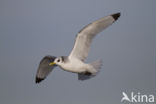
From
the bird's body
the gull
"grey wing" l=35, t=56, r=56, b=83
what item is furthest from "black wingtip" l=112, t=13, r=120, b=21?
"grey wing" l=35, t=56, r=56, b=83

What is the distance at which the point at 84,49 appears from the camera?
7.12 metres

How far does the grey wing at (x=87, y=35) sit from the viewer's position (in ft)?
23.2

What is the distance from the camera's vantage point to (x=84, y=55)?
715 centimetres

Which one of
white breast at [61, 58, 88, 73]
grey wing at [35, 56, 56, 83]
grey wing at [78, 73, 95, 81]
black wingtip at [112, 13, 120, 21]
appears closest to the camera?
white breast at [61, 58, 88, 73]

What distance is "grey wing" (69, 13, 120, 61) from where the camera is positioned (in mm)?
7062

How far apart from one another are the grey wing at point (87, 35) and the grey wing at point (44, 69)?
0.84 m

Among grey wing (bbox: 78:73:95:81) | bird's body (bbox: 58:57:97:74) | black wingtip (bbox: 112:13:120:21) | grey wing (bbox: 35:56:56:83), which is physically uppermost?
black wingtip (bbox: 112:13:120:21)

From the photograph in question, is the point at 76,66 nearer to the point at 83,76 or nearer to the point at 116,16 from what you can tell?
the point at 83,76

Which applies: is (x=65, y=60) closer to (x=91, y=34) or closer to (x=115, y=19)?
(x=91, y=34)

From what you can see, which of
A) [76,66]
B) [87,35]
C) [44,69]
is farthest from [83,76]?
[44,69]

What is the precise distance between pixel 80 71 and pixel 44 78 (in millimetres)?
1474

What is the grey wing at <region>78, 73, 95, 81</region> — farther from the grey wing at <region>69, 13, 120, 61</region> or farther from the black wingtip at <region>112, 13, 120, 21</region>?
the black wingtip at <region>112, 13, 120, 21</region>

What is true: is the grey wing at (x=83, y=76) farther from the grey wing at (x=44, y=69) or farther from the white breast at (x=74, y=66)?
the grey wing at (x=44, y=69)

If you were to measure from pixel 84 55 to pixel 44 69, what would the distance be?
1218 millimetres
